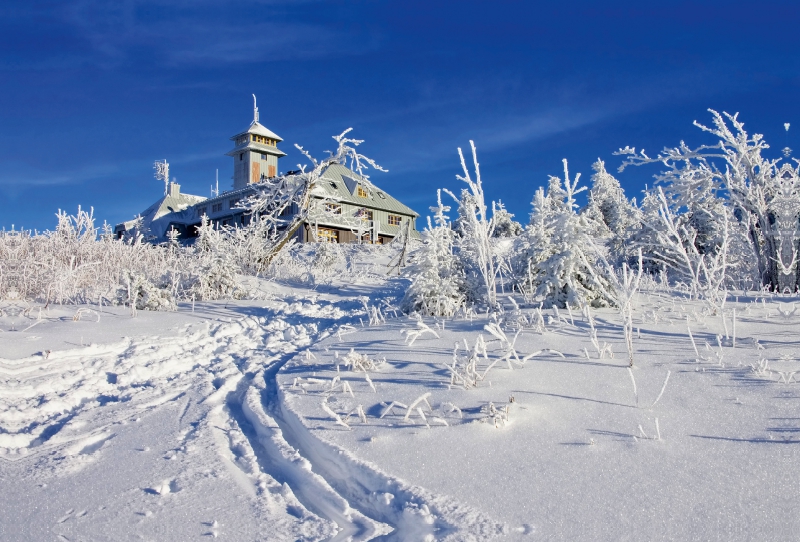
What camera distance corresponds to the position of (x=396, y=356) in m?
5.16

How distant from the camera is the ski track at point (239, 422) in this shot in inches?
103

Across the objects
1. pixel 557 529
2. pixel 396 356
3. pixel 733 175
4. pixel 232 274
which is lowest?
pixel 557 529

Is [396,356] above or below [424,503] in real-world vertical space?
above

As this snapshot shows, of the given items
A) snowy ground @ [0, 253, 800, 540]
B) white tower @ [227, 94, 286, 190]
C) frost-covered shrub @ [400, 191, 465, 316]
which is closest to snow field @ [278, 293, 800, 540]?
snowy ground @ [0, 253, 800, 540]

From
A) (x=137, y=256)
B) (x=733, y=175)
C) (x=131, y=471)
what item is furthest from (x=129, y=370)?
(x=733, y=175)

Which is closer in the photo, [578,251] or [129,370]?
[129,370]

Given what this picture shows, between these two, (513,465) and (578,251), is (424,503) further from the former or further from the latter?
(578,251)

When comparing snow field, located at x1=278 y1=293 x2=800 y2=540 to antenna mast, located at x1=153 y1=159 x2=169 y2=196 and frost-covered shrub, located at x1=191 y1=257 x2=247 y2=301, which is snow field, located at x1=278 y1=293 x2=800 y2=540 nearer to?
frost-covered shrub, located at x1=191 y1=257 x2=247 y2=301

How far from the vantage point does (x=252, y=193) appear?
40844 millimetres

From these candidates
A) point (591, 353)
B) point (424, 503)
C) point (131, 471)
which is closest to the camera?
point (424, 503)

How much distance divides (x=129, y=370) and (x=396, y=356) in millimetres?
2662

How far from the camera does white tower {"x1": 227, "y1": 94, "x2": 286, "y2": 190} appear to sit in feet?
163

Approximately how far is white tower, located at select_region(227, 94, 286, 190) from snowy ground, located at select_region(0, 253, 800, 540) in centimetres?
4583

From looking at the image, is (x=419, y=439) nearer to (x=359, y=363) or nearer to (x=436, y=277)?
(x=359, y=363)
